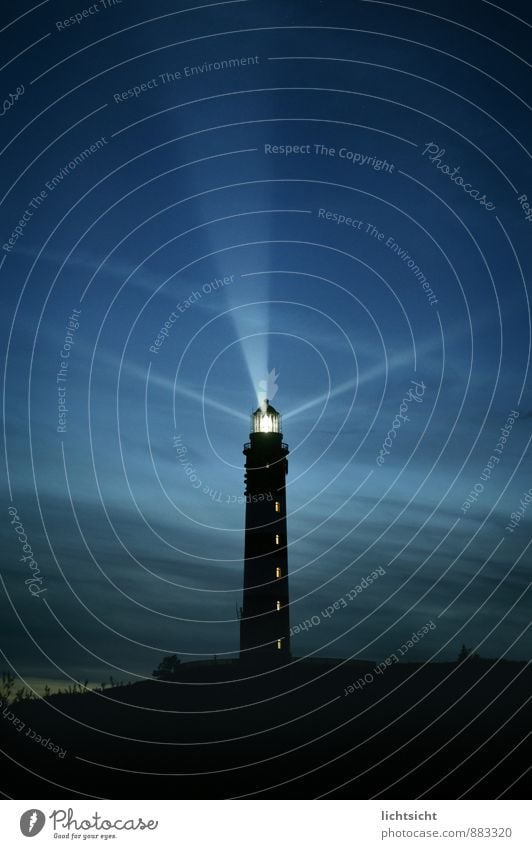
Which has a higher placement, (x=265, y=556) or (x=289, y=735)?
(x=265, y=556)

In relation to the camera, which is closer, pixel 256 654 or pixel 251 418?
pixel 256 654

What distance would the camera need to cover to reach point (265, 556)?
60625mm

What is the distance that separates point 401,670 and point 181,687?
15.9 meters

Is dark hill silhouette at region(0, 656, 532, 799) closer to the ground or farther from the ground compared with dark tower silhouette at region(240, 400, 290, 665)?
closer to the ground

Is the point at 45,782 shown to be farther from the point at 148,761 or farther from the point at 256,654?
the point at 256,654

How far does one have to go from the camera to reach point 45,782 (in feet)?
136

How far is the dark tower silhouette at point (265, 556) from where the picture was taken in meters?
60.0

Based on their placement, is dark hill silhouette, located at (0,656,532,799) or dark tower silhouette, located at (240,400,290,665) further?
dark tower silhouette, located at (240,400,290,665)

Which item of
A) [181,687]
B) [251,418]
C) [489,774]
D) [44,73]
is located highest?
[251,418]

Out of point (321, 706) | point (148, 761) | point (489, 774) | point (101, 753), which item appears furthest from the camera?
point (321, 706)

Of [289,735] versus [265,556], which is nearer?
[289,735]

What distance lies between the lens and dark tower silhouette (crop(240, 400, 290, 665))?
60.0m
